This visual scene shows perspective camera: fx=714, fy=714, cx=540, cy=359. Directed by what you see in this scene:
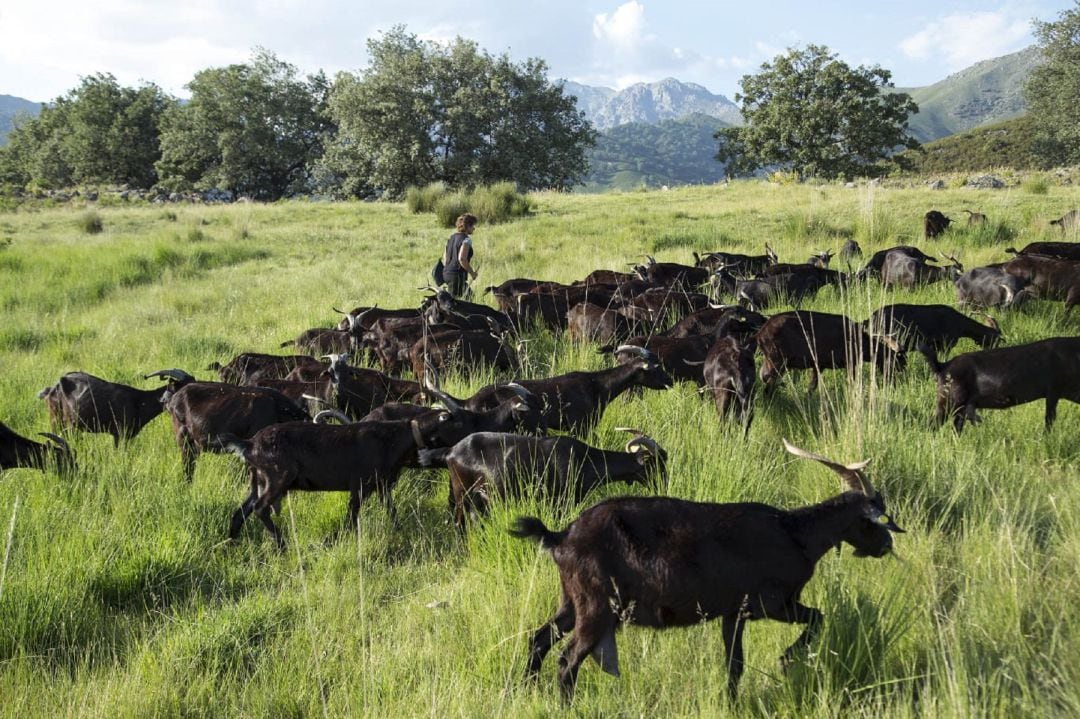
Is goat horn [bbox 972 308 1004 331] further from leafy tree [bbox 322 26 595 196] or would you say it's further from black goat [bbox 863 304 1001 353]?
leafy tree [bbox 322 26 595 196]

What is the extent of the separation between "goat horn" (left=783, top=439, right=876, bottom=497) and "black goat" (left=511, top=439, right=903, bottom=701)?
12 centimetres

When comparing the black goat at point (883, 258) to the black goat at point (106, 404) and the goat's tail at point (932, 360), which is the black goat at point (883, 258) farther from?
the black goat at point (106, 404)

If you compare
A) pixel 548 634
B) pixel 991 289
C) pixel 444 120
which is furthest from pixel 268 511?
pixel 444 120

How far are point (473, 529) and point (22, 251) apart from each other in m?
15.5

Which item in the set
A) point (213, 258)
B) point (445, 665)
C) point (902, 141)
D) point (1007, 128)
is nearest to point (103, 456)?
point (445, 665)

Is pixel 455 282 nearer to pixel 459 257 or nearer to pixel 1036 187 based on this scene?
pixel 459 257

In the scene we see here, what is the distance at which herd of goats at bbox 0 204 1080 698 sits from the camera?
2820 mm

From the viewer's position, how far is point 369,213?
25.1 metres

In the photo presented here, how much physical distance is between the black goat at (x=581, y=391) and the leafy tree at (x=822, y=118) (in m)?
38.5

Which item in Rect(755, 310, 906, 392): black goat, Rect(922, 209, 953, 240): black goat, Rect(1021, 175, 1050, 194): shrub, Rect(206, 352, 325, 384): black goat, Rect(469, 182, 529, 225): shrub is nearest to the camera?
Rect(755, 310, 906, 392): black goat

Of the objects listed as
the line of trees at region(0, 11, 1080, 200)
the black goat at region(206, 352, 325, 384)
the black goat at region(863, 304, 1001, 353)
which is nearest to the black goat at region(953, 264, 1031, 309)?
the black goat at region(863, 304, 1001, 353)

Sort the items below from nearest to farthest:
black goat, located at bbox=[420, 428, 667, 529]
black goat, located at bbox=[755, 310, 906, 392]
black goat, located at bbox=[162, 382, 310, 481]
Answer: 1. black goat, located at bbox=[420, 428, 667, 529]
2. black goat, located at bbox=[162, 382, 310, 481]
3. black goat, located at bbox=[755, 310, 906, 392]

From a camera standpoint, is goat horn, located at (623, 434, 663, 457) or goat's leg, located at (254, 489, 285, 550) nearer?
goat horn, located at (623, 434, 663, 457)

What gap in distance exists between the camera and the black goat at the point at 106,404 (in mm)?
6082
